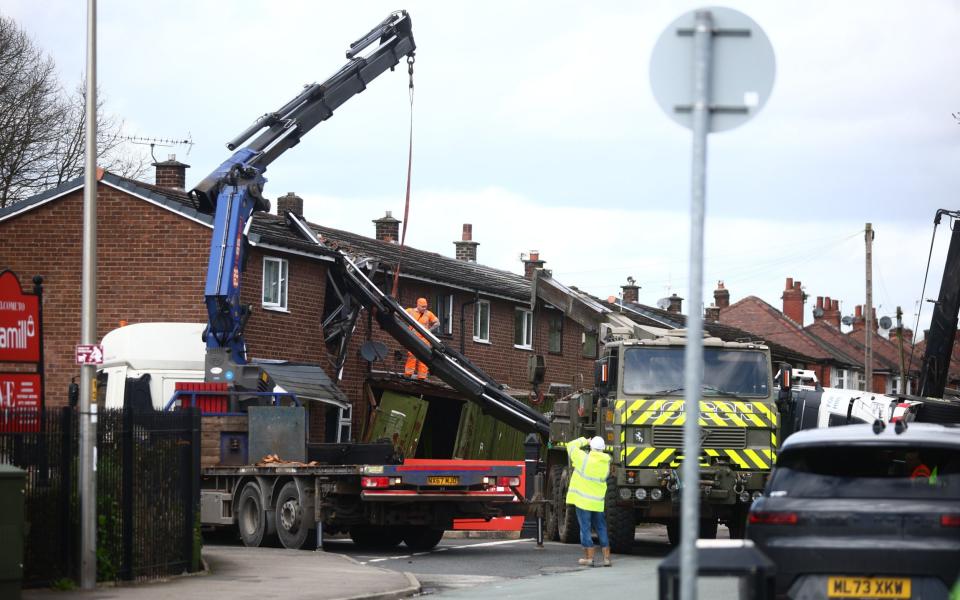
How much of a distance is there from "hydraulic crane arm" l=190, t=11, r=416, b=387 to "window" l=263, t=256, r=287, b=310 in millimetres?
4786

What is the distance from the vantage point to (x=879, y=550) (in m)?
9.50

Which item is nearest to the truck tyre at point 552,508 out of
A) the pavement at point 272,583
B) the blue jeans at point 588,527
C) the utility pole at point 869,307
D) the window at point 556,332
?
the blue jeans at point 588,527

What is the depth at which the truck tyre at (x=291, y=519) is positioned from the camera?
68.1ft

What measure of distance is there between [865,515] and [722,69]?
369 centimetres

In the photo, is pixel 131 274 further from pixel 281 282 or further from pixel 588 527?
pixel 588 527

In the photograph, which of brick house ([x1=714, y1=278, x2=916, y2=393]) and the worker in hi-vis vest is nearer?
the worker in hi-vis vest

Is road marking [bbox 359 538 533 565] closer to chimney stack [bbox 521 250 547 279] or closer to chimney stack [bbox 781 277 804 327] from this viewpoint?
chimney stack [bbox 521 250 547 279]

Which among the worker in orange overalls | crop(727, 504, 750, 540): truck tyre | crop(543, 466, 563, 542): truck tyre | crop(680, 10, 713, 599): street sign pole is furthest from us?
the worker in orange overalls

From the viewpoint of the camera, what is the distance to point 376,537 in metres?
23.1

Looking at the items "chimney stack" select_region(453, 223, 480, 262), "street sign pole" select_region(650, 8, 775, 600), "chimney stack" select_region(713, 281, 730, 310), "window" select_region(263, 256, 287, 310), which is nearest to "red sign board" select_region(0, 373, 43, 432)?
"street sign pole" select_region(650, 8, 775, 600)

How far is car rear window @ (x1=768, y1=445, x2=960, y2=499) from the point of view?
9.75 metres

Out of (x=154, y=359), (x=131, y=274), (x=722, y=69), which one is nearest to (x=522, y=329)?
(x=131, y=274)

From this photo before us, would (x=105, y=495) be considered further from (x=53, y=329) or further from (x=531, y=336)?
(x=531, y=336)

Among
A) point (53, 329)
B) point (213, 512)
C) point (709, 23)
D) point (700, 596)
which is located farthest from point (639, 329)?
point (709, 23)
